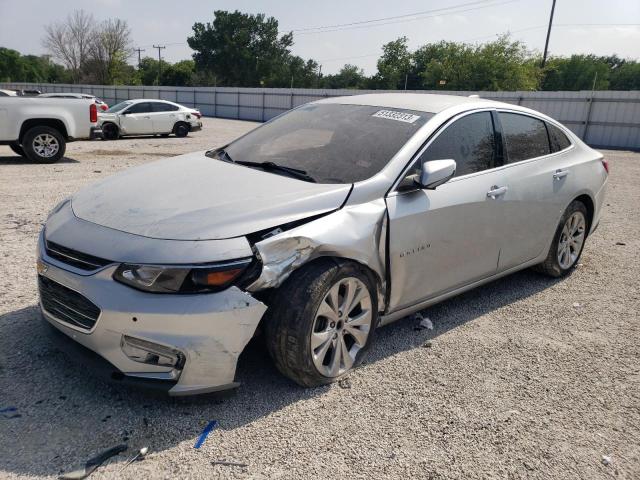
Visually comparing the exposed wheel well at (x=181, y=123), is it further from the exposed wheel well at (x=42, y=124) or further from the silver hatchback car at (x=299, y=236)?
the silver hatchback car at (x=299, y=236)

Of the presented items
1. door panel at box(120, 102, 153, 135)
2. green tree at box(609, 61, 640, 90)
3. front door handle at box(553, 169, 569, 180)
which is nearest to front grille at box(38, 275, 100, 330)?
front door handle at box(553, 169, 569, 180)

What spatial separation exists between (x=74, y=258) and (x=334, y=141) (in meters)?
1.83

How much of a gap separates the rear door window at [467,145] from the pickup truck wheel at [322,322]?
1003 mm

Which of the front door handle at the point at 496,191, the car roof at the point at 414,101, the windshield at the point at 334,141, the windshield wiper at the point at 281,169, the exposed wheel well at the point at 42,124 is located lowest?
the exposed wheel well at the point at 42,124

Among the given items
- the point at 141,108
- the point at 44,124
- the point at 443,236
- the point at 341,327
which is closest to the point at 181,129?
the point at 141,108

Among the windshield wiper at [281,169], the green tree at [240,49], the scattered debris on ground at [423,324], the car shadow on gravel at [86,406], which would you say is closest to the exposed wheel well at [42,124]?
the car shadow on gravel at [86,406]

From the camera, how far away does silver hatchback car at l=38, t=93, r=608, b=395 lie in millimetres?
2553

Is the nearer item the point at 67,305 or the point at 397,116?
the point at 67,305

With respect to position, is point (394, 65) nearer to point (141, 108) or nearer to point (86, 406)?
point (141, 108)

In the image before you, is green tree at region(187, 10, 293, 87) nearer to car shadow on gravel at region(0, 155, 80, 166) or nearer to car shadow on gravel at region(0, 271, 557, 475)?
car shadow on gravel at region(0, 155, 80, 166)

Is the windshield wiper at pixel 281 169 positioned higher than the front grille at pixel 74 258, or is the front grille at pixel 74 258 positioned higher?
the windshield wiper at pixel 281 169

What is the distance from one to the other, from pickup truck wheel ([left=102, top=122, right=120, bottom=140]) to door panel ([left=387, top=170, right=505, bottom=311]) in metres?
15.9

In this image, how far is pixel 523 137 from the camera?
4.39 metres

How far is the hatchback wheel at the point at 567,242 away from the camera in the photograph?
15.9ft
